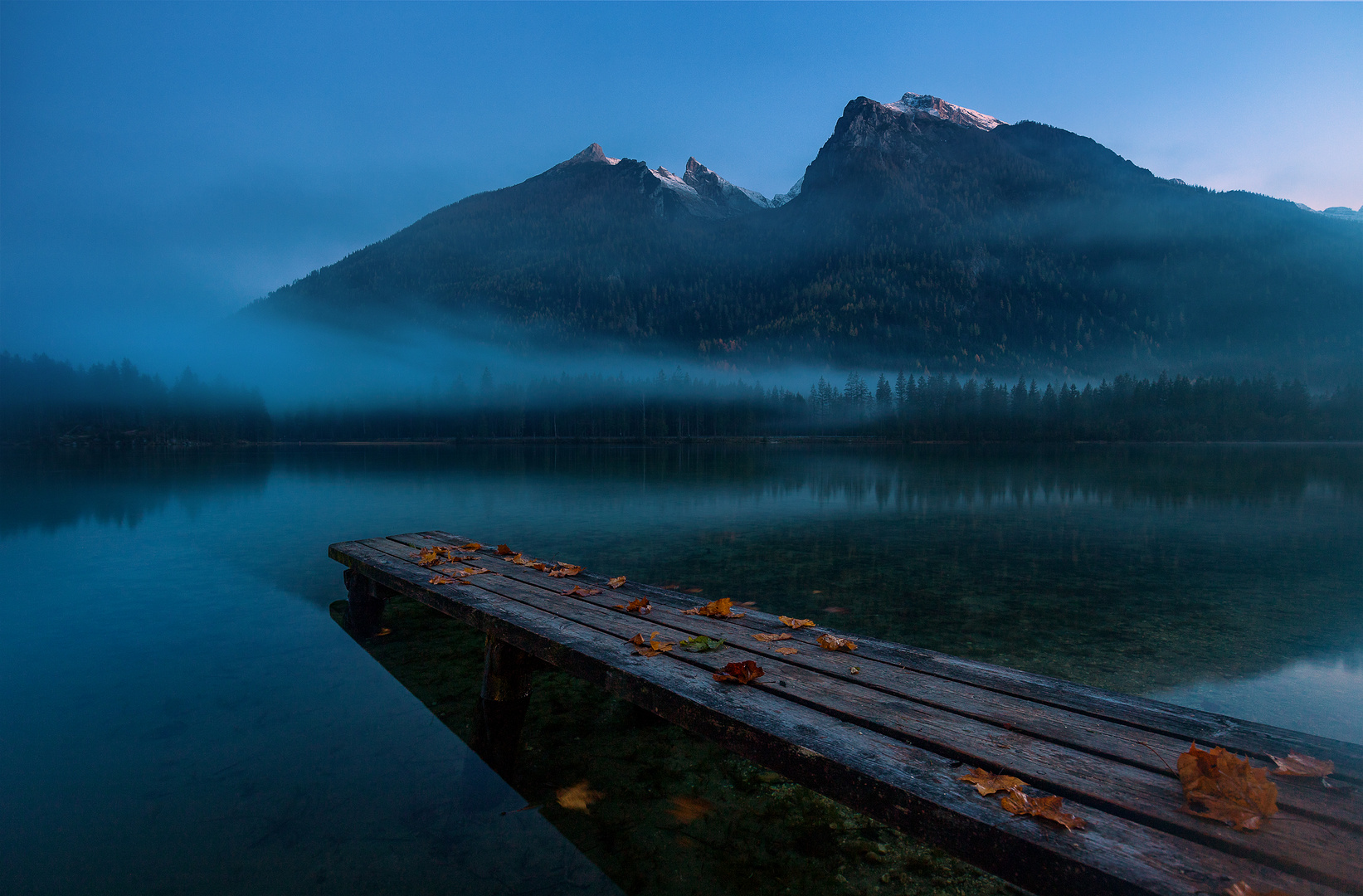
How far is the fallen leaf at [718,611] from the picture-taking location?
592 cm

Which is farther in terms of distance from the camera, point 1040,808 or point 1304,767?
point 1304,767

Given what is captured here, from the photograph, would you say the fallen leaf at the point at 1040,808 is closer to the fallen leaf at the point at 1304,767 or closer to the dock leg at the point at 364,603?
the fallen leaf at the point at 1304,767

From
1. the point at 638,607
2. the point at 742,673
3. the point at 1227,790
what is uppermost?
the point at 1227,790

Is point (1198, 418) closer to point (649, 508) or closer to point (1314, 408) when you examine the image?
point (1314, 408)

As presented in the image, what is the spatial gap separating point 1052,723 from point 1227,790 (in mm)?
919

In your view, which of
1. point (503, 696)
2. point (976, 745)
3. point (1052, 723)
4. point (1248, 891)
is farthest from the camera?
point (503, 696)

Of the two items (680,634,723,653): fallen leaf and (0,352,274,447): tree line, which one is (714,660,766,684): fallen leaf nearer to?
(680,634,723,653): fallen leaf

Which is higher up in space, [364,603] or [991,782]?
[991,782]

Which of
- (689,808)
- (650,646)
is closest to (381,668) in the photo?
(650,646)

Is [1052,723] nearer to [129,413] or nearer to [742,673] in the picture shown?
[742,673]

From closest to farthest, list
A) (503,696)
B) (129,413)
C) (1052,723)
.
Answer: (1052,723) < (503,696) < (129,413)

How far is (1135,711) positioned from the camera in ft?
12.1

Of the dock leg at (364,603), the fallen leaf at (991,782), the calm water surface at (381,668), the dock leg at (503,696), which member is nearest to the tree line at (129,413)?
the calm water surface at (381,668)

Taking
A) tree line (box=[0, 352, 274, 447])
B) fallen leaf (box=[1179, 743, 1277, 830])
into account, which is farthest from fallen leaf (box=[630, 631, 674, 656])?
tree line (box=[0, 352, 274, 447])
